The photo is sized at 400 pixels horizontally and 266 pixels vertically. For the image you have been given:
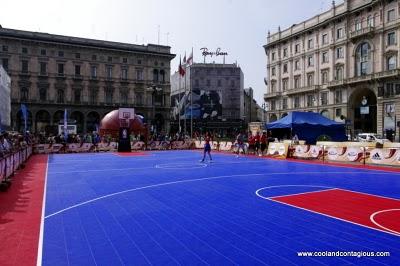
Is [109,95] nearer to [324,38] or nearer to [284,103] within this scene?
[284,103]

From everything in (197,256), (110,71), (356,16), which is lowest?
(197,256)

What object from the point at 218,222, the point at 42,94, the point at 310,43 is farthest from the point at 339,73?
the point at 218,222

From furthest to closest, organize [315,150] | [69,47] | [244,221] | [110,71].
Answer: [110,71], [69,47], [315,150], [244,221]

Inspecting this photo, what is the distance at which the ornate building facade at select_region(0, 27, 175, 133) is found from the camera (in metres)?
78.6

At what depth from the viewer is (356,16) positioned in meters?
68.0

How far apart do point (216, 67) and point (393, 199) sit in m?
108

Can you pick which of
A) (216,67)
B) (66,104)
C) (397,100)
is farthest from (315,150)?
(216,67)

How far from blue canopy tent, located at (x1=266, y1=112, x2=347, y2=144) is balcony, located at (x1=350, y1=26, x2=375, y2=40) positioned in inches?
1239

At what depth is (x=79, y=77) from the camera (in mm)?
85688

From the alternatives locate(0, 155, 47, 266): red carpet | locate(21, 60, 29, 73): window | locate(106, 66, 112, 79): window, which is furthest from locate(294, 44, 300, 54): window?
locate(0, 155, 47, 266): red carpet

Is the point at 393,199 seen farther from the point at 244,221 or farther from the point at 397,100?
the point at 397,100

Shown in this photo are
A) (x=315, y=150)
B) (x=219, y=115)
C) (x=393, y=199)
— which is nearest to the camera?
(x=393, y=199)

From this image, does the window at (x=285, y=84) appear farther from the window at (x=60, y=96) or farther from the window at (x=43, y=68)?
the window at (x=43, y=68)

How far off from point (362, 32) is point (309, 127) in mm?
35259
